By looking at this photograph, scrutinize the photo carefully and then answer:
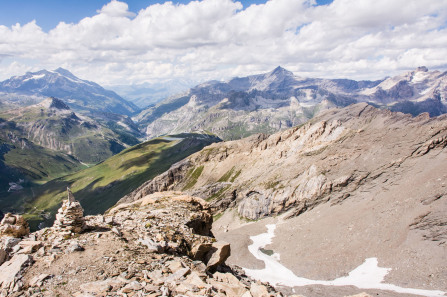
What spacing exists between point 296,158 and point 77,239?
114m

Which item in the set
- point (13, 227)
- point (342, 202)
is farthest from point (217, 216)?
point (13, 227)

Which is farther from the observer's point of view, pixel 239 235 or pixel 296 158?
pixel 296 158

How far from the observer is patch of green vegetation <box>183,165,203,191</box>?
165300 mm

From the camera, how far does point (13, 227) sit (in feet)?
74.7

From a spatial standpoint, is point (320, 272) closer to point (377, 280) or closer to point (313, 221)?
point (377, 280)

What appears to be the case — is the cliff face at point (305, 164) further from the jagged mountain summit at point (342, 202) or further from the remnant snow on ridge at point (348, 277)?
the remnant snow on ridge at point (348, 277)

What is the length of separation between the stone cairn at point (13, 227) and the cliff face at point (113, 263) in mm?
963

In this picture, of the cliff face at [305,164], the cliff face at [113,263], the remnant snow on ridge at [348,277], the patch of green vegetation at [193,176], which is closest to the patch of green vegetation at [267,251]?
the remnant snow on ridge at [348,277]

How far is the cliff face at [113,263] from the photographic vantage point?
17078mm

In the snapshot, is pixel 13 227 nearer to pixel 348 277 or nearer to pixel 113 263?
pixel 113 263

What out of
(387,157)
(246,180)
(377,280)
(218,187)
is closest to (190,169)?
(218,187)

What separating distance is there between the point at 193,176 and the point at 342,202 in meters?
98.2

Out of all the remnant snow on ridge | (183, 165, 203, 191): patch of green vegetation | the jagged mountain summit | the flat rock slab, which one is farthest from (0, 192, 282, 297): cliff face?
(183, 165, 203, 191): patch of green vegetation

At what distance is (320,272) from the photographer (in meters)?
63.6
